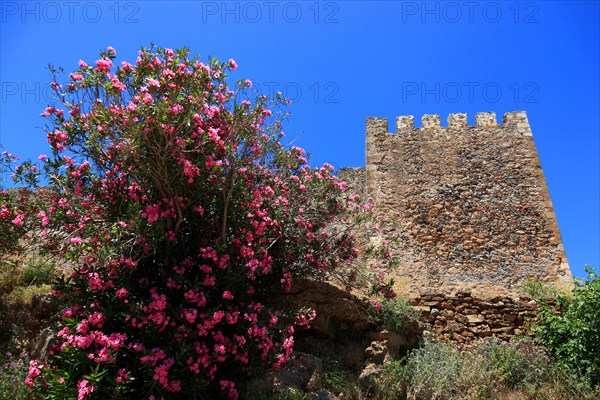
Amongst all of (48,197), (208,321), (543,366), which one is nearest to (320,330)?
(208,321)

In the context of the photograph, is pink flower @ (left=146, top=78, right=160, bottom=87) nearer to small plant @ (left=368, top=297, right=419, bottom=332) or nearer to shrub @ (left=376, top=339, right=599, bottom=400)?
small plant @ (left=368, top=297, right=419, bottom=332)

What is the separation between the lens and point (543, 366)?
693cm

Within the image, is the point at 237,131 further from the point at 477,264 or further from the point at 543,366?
the point at 477,264

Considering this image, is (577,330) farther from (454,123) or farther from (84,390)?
(454,123)

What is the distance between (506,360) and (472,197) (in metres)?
6.96

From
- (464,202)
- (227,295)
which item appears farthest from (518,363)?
(464,202)

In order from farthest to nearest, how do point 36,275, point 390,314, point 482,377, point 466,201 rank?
point 466,201, point 36,275, point 390,314, point 482,377

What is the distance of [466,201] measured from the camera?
13.3 m

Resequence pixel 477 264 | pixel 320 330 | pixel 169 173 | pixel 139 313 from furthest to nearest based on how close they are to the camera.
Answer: pixel 477 264 → pixel 320 330 → pixel 169 173 → pixel 139 313

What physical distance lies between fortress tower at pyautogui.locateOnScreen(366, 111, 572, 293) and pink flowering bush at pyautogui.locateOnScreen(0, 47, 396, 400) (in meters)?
6.79

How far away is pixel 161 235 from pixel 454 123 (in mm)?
11563

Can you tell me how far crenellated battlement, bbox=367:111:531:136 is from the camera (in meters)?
14.2

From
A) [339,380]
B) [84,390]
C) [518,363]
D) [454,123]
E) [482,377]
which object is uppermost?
[454,123]

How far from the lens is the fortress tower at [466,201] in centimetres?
1232
